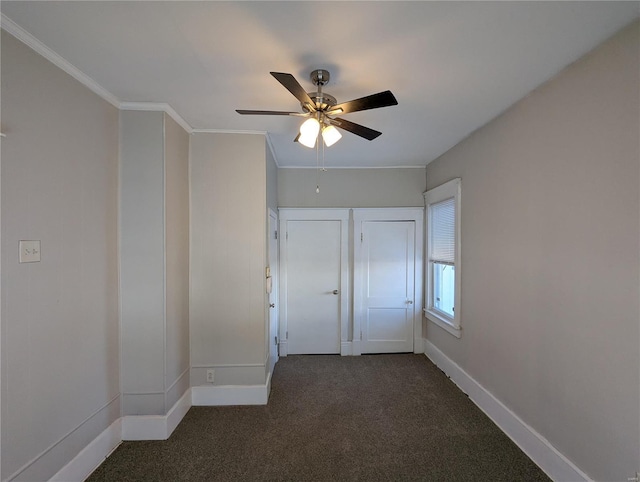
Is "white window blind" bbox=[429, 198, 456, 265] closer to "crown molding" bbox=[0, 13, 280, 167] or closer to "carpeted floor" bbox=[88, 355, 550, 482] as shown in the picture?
"carpeted floor" bbox=[88, 355, 550, 482]

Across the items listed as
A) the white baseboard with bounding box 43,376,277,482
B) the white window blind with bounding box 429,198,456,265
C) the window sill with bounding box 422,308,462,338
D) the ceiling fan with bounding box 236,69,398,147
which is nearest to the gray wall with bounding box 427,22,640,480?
the window sill with bounding box 422,308,462,338

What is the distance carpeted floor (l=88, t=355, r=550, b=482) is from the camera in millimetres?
1854

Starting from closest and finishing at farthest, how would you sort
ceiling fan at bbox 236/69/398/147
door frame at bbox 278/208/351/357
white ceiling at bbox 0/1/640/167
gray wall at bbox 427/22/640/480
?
white ceiling at bbox 0/1/640/167, gray wall at bbox 427/22/640/480, ceiling fan at bbox 236/69/398/147, door frame at bbox 278/208/351/357

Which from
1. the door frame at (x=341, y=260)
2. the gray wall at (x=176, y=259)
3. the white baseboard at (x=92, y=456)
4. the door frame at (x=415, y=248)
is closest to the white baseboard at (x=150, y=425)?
the white baseboard at (x=92, y=456)

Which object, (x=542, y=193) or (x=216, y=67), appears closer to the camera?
(x=216, y=67)

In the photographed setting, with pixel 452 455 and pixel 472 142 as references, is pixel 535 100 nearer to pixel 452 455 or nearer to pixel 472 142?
pixel 472 142

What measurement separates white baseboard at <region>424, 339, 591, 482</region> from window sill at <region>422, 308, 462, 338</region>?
0.34 metres

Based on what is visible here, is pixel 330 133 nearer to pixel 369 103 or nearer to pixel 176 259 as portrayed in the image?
pixel 369 103

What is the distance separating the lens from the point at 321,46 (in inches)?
59.4

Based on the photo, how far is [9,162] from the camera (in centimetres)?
140

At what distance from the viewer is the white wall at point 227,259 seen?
8.60 ft

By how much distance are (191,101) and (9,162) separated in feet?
3.72

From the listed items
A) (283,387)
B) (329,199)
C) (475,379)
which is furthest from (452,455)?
(329,199)

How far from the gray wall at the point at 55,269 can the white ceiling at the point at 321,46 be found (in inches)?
11.8
